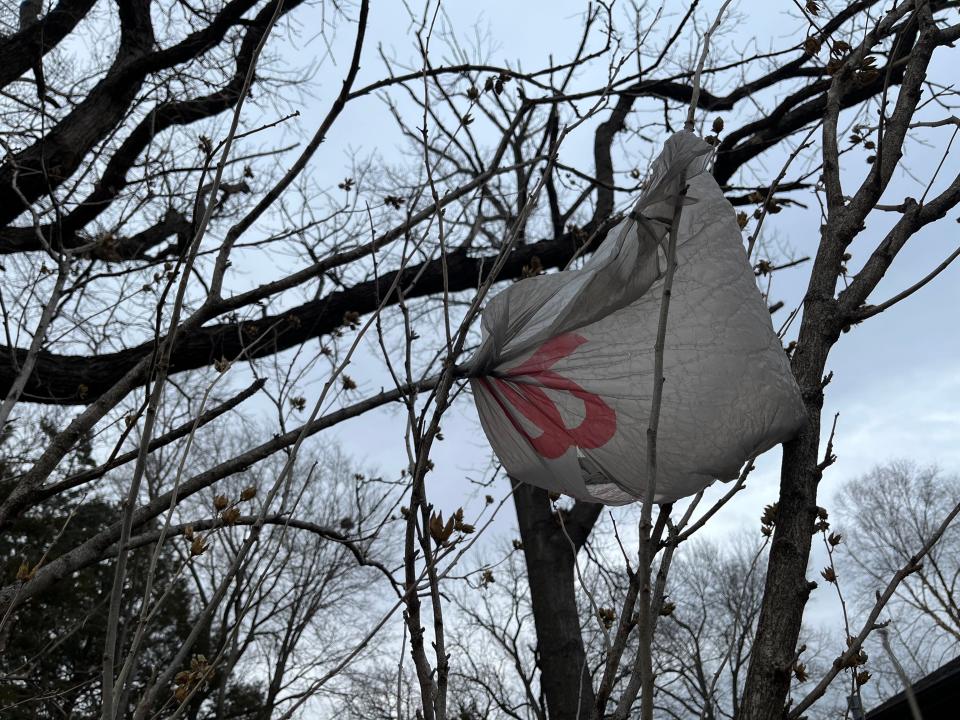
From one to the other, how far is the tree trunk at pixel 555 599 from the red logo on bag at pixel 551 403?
3248 millimetres

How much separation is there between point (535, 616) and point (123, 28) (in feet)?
14.9

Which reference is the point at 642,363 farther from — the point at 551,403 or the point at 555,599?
the point at 555,599

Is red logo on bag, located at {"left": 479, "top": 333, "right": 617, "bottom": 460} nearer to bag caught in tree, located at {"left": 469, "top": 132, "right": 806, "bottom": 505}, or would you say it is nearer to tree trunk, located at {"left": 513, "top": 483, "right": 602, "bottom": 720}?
bag caught in tree, located at {"left": 469, "top": 132, "right": 806, "bottom": 505}

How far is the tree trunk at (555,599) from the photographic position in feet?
16.6

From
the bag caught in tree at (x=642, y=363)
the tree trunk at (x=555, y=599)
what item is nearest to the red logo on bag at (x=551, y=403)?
the bag caught in tree at (x=642, y=363)

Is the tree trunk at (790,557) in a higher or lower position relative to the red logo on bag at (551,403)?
lower

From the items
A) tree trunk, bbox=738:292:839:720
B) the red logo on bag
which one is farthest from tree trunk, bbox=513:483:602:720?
tree trunk, bbox=738:292:839:720

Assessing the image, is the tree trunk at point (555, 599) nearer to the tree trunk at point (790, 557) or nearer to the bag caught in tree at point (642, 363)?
the bag caught in tree at point (642, 363)

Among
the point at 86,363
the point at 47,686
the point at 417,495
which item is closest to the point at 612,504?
the point at 417,495

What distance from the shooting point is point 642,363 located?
1.58 m

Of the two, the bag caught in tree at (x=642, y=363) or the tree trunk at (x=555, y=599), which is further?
the tree trunk at (x=555, y=599)

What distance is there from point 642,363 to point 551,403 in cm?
21

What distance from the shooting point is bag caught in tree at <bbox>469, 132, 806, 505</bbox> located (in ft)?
4.74

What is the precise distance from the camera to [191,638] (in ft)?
3.36
